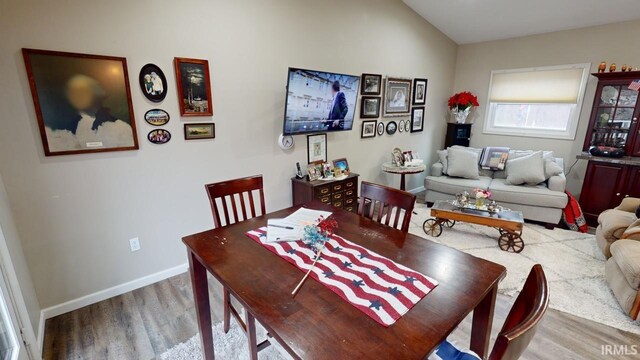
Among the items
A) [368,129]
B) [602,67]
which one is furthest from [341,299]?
[602,67]

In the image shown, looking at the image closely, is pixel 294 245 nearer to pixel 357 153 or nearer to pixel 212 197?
pixel 212 197

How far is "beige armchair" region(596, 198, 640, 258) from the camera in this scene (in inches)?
95.5

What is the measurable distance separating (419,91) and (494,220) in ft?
7.87

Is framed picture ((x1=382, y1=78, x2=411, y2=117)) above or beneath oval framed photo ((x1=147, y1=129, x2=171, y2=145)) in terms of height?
above

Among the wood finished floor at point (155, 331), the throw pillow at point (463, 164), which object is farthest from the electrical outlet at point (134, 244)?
the throw pillow at point (463, 164)

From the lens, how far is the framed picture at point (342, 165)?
352 centimetres

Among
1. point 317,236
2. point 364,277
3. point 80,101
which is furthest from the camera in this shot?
point 80,101

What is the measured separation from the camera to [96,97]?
2.04 metres

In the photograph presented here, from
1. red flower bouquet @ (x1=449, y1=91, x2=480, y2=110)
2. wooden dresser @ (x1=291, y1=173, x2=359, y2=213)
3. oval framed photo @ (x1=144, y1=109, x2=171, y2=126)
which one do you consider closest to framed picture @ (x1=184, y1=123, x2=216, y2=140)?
oval framed photo @ (x1=144, y1=109, x2=171, y2=126)

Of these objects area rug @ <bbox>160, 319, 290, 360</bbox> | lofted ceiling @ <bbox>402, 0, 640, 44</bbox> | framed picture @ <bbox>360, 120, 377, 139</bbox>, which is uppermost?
lofted ceiling @ <bbox>402, 0, 640, 44</bbox>

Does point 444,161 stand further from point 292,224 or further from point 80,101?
point 80,101

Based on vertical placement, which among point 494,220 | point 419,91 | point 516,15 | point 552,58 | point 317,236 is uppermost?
point 516,15

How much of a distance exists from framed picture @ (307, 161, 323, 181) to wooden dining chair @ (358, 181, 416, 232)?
49.2 inches

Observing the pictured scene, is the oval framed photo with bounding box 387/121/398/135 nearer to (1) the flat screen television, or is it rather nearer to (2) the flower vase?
(1) the flat screen television
